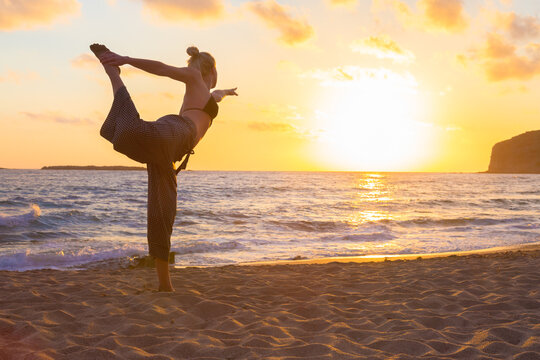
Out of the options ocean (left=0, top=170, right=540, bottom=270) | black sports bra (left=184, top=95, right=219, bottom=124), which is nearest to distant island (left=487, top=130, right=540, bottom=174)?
ocean (left=0, top=170, right=540, bottom=270)

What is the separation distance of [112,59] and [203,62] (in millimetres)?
1007

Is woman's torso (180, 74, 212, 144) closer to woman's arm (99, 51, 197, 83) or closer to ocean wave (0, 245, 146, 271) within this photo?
woman's arm (99, 51, 197, 83)

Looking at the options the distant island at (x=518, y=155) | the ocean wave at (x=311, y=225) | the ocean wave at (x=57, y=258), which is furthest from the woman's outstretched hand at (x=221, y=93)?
the distant island at (x=518, y=155)

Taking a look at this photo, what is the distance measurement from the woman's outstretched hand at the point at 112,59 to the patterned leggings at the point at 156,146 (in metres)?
0.21

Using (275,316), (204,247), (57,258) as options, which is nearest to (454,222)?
(204,247)

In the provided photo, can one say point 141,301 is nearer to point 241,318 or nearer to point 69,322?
point 69,322

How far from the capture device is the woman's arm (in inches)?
134

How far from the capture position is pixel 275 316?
409 cm

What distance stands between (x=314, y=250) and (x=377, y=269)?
393cm

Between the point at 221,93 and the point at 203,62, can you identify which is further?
the point at 221,93

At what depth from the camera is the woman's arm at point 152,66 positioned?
3395 mm

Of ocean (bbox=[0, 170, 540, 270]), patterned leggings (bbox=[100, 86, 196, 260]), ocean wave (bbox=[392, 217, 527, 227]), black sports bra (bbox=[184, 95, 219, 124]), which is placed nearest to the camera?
patterned leggings (bbox=[100, 86, 196, 260])

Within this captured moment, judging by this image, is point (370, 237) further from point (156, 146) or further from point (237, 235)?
point (156, 146)

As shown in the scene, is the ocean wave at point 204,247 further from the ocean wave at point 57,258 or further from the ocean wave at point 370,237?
the ocean wave at point 370,237
